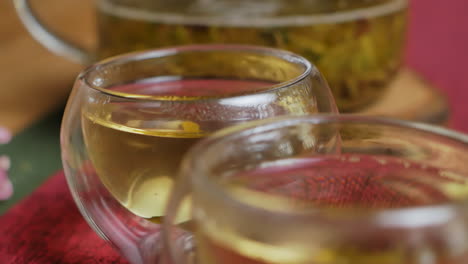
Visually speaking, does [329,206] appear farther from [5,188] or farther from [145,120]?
[5,188]

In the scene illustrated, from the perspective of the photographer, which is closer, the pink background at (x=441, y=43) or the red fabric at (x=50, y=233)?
the red fabric at (x=50, y=233)

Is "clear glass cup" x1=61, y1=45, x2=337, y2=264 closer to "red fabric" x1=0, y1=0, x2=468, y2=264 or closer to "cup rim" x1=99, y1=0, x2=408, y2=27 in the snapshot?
"red fabric" x1=0, y1=0, x2=468, y2=264

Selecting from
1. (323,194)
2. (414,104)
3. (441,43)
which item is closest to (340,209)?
(323,194)

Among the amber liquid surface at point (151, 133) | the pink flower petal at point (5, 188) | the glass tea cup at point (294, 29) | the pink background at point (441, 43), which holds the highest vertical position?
the amber liquid surface at point (151, 133)

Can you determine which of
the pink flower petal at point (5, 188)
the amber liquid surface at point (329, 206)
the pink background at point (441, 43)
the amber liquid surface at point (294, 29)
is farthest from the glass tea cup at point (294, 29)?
the pink background at point (441, 43)

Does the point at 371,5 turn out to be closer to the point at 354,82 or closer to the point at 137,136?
the point at 354,82

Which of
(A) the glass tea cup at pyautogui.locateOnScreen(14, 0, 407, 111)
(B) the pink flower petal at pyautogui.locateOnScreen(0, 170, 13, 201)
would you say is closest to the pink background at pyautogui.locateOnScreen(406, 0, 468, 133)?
(A) the glass tea cup at pyautogui.locateOnScreen(14, 0, 407, 111)

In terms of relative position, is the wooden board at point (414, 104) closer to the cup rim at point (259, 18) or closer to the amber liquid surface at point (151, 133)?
the cup rim at point (259, 18)

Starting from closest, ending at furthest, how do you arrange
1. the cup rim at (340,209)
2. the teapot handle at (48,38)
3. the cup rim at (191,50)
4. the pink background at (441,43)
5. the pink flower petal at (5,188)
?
1. the cup rim at (340,209)
2. the cup rim at (191,50)
3. the pink flower petal at (5,188)
4. the teapot handle at (48,38)
5. the pink background at (441,43)
